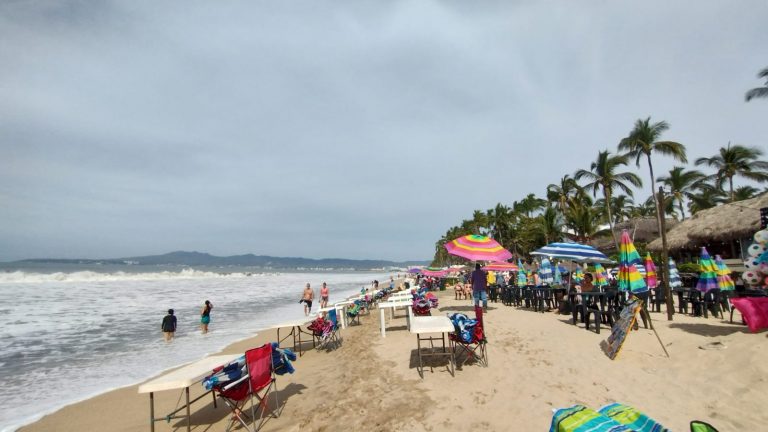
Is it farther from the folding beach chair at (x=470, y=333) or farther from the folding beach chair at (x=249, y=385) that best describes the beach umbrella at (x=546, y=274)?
the folding beach chair at (x=249, y=385)

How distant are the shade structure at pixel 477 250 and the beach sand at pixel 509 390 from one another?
2.65 metres

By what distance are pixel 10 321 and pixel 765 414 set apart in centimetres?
2308

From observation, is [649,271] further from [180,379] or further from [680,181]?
[680,181]

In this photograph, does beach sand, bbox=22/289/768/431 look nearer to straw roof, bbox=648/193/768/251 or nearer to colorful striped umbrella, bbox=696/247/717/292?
colorful striped umbrella, bbox=696/247/717/292

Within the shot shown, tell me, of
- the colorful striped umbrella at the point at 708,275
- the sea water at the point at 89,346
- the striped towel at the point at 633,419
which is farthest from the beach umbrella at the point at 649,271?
the sea water at the point at 89,346

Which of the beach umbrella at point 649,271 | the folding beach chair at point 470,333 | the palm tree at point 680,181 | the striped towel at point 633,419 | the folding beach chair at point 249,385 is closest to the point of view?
the striped towel at point 633,419

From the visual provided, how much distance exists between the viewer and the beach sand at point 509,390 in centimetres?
441

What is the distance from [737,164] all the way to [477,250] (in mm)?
33877

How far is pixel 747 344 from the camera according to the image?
5918mm

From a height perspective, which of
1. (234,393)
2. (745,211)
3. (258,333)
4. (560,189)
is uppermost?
(560,189)

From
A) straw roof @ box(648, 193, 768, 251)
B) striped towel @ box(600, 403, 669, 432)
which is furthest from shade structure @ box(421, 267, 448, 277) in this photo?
striped towel @ box(600, 403, 669, 432)

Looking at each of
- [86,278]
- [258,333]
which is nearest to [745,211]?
[258,333]

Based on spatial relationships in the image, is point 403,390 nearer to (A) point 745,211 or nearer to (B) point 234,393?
(B) point 234,393

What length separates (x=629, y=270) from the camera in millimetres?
7793
